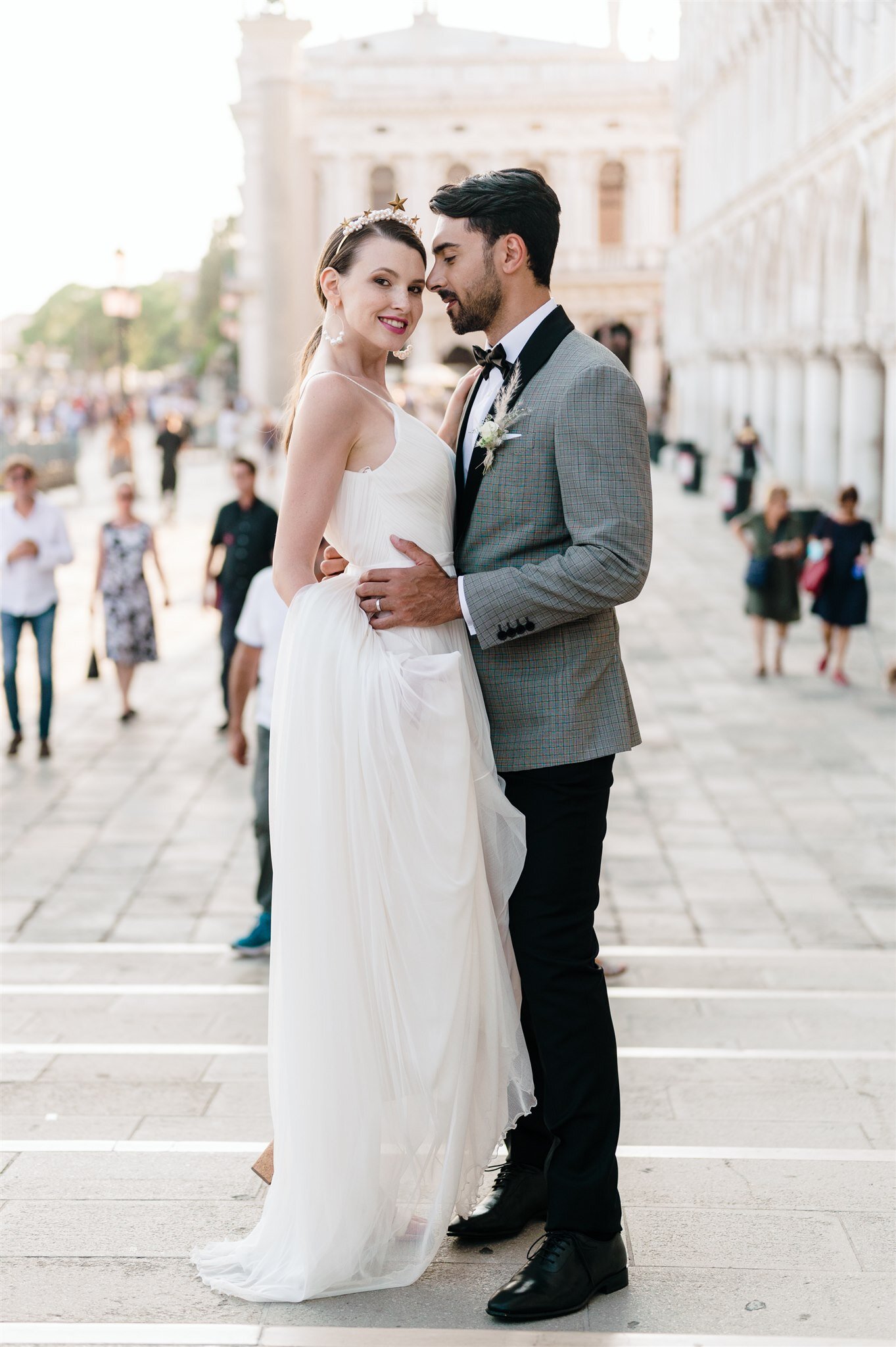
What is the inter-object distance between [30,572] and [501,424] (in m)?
7.56

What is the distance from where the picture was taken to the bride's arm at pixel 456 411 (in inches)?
144

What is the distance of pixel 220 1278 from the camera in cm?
319

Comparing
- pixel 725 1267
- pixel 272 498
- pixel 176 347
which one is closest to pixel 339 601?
pixel 725 1267

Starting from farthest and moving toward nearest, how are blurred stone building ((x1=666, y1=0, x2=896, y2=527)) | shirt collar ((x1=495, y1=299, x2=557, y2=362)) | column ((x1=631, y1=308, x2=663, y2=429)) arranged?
column ((x1=631, y1=308, x2=663, y2=429)) < blurred stone building ((x1=666, y1=0, x2=896, y2=527)) < shirt collar ((x1=495, y1=299, x2=557, y2=362))

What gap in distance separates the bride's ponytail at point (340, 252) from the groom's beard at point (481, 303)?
11 cm

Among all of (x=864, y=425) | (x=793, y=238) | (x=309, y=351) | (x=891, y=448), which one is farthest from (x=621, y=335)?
(x=309, y=351)

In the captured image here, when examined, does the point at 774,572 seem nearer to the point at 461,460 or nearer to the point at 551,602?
the point at 461,460

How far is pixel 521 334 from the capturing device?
336 centimetres

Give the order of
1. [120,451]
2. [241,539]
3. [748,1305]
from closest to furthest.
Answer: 1. [748,1305]
2. [241,539]
3. [120,451]

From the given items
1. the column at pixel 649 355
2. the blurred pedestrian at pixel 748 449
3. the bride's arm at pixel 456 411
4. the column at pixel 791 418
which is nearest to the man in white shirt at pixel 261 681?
the bride's arm at pixel 456 411

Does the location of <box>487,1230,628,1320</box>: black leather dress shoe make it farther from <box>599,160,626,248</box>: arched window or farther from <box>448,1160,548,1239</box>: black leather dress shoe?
<box>599,160,626,248</box>: arched window

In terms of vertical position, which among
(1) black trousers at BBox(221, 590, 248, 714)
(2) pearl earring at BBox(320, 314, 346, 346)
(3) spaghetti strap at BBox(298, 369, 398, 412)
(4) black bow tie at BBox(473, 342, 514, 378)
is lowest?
(1) black trousers at BBox(221, 590, 248, 714)

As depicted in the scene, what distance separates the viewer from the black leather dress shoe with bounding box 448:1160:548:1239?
136 inches

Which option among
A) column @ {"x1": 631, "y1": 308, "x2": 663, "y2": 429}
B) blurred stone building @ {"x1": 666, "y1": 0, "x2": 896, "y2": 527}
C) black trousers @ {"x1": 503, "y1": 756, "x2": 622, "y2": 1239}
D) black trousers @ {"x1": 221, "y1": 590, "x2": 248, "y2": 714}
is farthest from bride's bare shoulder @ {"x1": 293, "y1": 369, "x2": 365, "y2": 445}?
column @ {"x1": 631, "y1": 308, "x2": 663, "y2": 429}
